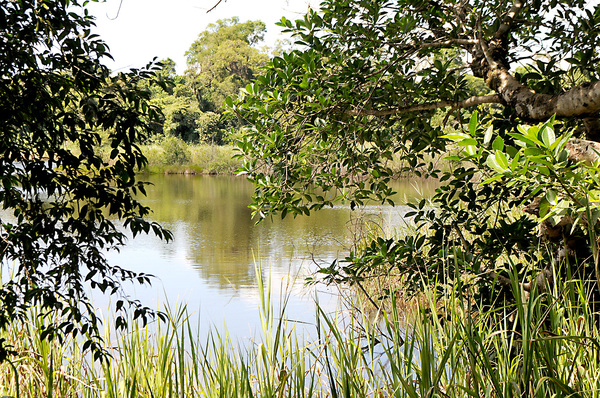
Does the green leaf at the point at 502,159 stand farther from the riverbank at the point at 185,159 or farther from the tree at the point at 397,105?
the riverbank at the point at 185,159

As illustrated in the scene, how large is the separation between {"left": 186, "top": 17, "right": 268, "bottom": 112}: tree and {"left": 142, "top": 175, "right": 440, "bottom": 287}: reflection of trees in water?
23.2m

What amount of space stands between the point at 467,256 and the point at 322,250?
5.78 m

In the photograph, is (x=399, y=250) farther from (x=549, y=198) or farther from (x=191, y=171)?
(x=191, y=171)

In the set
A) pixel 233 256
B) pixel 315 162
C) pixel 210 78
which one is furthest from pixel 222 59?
pixel 315 162

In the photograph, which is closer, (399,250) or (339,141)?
(399,250)

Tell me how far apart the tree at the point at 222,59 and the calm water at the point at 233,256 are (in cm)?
2518

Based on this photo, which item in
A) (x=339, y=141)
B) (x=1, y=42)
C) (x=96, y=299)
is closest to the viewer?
(x=1, y=42)

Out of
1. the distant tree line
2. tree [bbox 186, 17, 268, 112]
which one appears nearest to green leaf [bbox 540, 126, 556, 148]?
the distant tree line

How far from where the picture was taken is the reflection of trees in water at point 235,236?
7.34 meters

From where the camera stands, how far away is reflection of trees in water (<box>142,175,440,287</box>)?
734 cm

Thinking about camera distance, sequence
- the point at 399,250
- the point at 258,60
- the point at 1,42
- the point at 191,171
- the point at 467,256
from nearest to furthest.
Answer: the point at 1,42, the point at 467,256, the point at 399,250, the point at 191,171, the point at 258,60

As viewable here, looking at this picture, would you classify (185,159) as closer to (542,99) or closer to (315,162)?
(315,162)

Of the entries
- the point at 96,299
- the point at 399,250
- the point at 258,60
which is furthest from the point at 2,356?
the point at 258,60

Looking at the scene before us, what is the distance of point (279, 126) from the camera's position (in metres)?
Answer: 2.51
